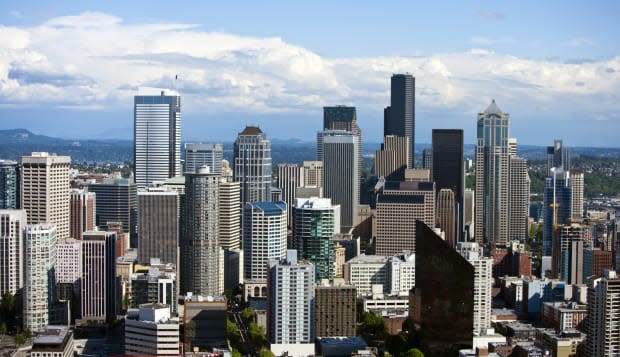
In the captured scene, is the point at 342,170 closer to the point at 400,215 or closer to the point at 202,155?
the point at 202,155

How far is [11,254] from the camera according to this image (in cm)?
2230

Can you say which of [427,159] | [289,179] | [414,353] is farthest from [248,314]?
[427,159]

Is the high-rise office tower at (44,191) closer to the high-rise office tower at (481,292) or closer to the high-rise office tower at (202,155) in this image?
the high-rise office tower at (481,292)

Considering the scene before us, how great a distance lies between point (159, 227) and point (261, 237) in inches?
103

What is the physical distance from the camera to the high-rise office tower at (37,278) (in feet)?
67.5

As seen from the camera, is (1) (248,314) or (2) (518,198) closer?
(1) (248,314)

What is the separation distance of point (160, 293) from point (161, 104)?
2469cm

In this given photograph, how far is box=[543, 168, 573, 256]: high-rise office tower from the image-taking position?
106ft

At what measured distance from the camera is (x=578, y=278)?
2564 centimetres

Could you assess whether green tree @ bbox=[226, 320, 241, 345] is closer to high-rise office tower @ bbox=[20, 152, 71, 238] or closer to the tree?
the tree

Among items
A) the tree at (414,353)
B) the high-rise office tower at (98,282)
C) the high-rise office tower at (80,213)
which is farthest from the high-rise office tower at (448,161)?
the tree at (414,353)

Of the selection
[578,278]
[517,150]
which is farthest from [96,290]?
[517,150]

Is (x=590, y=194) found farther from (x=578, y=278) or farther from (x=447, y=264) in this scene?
(x=447, y=264)

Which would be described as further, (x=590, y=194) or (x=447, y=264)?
(x=590, y=194)
